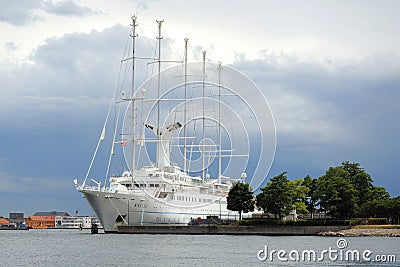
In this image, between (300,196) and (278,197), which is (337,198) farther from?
(300,196)

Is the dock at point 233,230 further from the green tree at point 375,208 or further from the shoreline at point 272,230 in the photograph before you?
the green tree at point 375,208

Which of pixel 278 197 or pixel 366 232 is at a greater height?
pixel 278 197

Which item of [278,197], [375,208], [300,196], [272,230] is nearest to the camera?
[272,230]

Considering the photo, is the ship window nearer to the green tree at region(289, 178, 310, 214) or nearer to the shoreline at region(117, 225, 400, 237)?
the shoreline at region(117, 225, 400, 237)

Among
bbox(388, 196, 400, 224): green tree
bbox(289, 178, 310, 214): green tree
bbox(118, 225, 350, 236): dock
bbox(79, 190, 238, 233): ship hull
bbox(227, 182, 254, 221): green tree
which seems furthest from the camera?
bbox(289, 178, 310, 214): green tree

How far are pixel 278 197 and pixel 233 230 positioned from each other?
8.97 metres

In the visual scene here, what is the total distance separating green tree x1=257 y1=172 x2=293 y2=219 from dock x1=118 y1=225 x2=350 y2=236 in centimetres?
632

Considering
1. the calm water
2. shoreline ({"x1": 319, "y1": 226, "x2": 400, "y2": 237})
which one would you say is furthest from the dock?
the calm water

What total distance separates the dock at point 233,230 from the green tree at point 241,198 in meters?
9.57

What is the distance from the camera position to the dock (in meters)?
91.4

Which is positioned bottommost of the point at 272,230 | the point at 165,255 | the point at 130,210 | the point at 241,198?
the point at 165,255

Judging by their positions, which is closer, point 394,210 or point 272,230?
point 272,230

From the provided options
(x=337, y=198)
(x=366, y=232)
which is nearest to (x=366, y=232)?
(x=366, y=232)

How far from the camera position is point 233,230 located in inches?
3686
